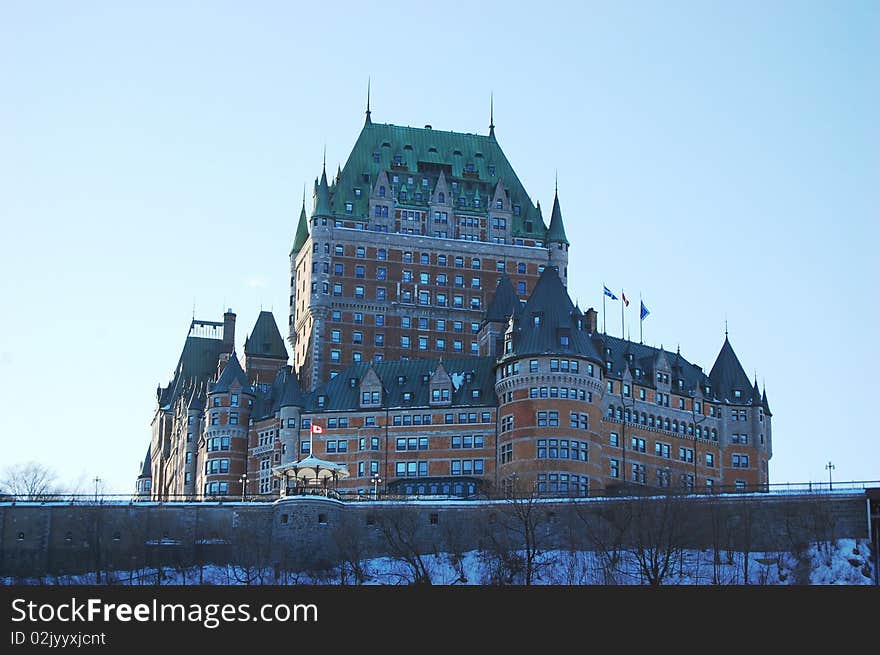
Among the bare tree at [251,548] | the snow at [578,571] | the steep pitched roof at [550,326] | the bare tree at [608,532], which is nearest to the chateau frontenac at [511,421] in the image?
the steep pitched roof at [550,326]

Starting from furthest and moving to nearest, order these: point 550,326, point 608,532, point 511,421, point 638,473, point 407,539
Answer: point 638,473 < point 550,326 < point 511,421 < point 407,539 < point 608,532

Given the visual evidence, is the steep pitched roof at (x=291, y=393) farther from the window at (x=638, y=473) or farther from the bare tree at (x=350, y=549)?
the window at (x=638, y=473)

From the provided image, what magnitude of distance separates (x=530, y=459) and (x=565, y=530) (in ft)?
38.0

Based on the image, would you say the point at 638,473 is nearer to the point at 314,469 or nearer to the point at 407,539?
the point at 407,539

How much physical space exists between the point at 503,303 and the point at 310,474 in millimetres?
34418

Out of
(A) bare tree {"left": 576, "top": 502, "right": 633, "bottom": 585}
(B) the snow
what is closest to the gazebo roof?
(B) the snow

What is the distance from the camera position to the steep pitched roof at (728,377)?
187m

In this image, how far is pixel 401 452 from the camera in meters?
177

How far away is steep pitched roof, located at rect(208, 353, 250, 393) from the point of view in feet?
625

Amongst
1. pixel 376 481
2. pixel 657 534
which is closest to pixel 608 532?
pixel 657 534

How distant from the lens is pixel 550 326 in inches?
6895

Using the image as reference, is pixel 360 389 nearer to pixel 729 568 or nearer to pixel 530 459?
pixel 530 459

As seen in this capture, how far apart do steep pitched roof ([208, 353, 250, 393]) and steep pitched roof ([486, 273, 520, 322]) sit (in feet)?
74.4

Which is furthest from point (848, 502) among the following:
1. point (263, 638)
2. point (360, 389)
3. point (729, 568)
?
point (263, 638)
